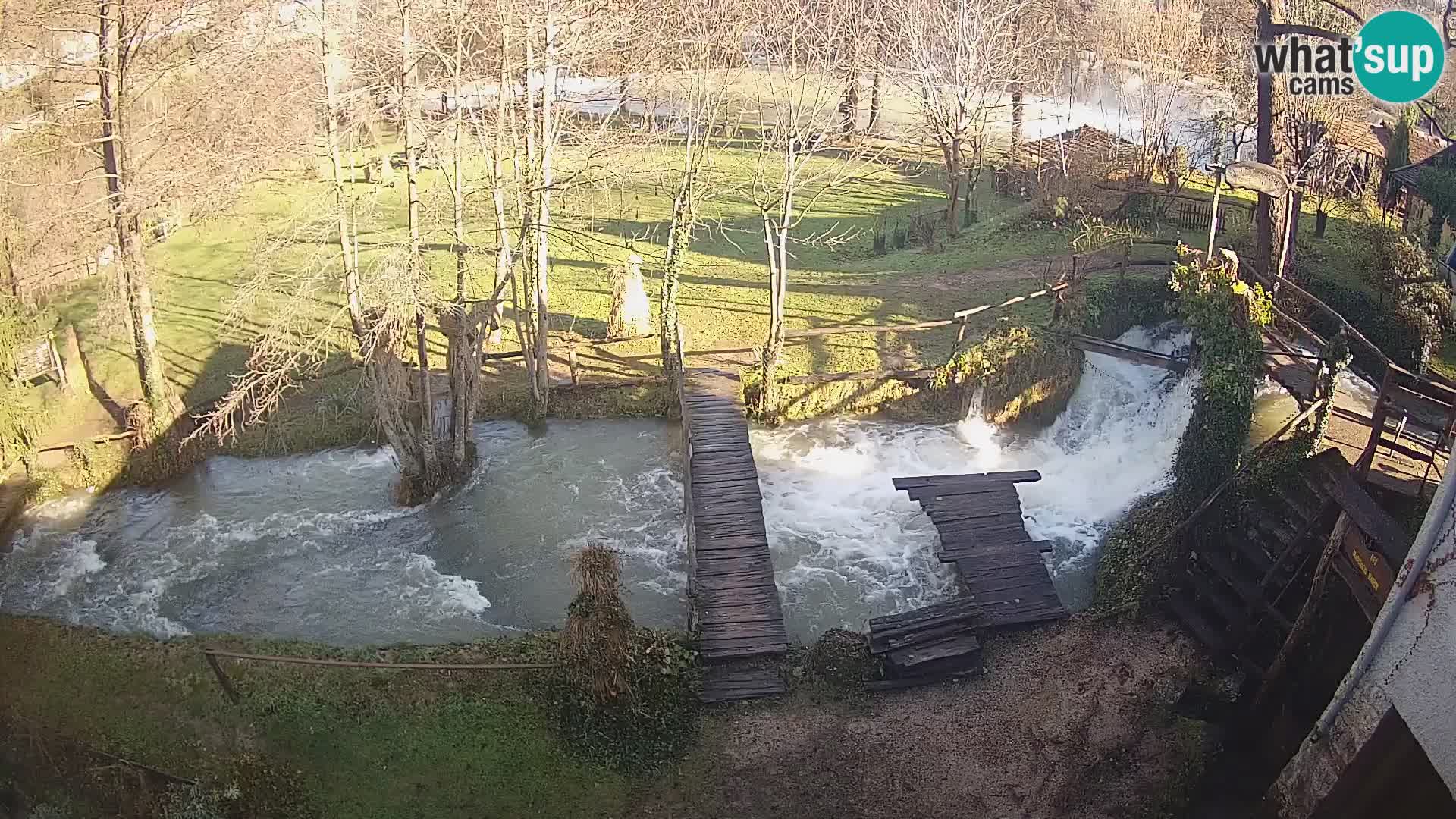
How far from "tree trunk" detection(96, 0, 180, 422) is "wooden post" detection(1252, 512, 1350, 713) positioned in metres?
18.4

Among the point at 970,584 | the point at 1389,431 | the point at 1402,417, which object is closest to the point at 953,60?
the point at 1389,431

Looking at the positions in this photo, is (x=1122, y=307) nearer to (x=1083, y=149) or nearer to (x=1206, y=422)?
(x=1206, y=422)

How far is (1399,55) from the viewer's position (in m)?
23.4

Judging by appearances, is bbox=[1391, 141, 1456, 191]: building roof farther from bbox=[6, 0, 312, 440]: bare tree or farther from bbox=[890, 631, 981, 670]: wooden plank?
bbox=[6, 0, 312, 440]: bare tree

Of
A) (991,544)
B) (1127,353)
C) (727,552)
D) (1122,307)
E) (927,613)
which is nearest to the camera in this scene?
(927,613)

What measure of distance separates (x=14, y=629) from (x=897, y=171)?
32.2 m

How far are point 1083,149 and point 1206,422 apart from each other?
2134 cm

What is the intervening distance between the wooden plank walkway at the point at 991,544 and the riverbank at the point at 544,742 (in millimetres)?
578

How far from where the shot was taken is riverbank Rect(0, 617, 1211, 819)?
11562 mm

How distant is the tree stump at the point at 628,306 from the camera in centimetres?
2380

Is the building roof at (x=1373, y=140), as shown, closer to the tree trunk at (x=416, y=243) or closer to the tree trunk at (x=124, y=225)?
the tree trunk at (x=416, y=243)

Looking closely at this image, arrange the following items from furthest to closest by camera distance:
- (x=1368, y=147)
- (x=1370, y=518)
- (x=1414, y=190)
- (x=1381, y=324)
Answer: (x=1368, y=147) → (x=1414, y=190) → (x=1381, y=324) → (x=1370, y=518)

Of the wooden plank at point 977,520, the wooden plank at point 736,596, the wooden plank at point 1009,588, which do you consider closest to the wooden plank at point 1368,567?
the wooden plank at point 1009,588

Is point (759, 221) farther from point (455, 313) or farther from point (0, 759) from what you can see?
point (0, 759)
